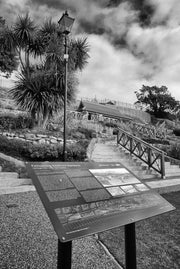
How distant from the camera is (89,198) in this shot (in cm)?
118

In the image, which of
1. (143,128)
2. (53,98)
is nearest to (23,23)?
(53,98)

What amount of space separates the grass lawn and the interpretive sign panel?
0.80 meters

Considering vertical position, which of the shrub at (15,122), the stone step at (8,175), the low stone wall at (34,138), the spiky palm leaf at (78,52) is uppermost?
the spiky palm leaf at (78,52)

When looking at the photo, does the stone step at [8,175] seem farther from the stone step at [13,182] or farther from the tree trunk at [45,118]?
the tree trunk at [45,118]

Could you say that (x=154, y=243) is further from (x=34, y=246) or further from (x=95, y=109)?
(x=95, y=109)

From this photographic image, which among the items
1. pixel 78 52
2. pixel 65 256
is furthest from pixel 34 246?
pixel 78 52

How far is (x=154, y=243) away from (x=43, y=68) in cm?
899

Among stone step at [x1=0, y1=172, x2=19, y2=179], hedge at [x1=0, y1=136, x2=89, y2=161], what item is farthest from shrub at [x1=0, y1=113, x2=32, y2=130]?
stone step at [x1=0, y1=172, x2=19, y2=179]

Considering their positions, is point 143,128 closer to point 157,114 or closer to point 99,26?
point 99,26

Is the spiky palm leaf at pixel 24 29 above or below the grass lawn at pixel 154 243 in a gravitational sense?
above

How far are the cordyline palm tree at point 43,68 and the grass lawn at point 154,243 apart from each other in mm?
6292

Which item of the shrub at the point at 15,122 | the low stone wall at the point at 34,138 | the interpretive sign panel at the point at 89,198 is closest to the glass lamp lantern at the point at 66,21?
the low stone wall at the point at 34,138

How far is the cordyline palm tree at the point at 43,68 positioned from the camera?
734 centimetres

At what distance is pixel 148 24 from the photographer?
526 centimetres
